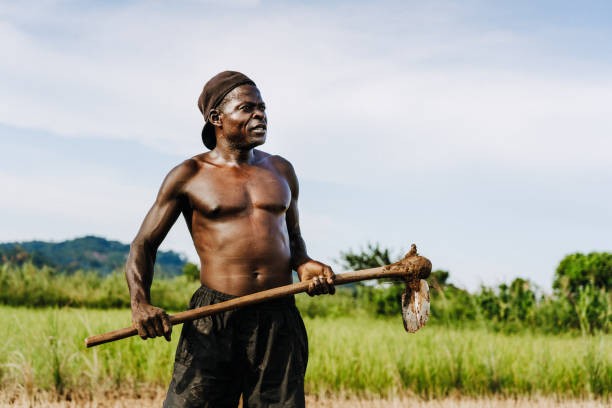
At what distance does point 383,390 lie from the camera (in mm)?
5691

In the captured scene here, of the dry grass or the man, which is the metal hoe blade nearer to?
the man

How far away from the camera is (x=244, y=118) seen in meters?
3.01

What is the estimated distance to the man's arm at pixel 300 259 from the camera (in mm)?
2807

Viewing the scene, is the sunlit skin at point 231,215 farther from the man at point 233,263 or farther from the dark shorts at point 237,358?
the dark shorts at point 237,358

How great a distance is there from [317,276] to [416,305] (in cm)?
39

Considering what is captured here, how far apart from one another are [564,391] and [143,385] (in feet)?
10.7

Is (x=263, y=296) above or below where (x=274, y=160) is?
below

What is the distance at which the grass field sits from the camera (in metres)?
5.52

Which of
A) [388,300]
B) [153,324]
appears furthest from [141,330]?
[388,300]

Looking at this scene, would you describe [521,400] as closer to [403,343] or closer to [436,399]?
[436,399]

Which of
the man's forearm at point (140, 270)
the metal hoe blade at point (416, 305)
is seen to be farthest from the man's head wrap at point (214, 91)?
the metal hoe blade at point (416, 305)

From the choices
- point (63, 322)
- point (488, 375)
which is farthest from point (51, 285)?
point (488, 375)

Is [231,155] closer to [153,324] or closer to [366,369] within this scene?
[153,324]

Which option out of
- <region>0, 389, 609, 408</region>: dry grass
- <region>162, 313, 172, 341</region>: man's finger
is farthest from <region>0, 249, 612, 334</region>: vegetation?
<region>162, 313, 172, 341</region>: man's finger
